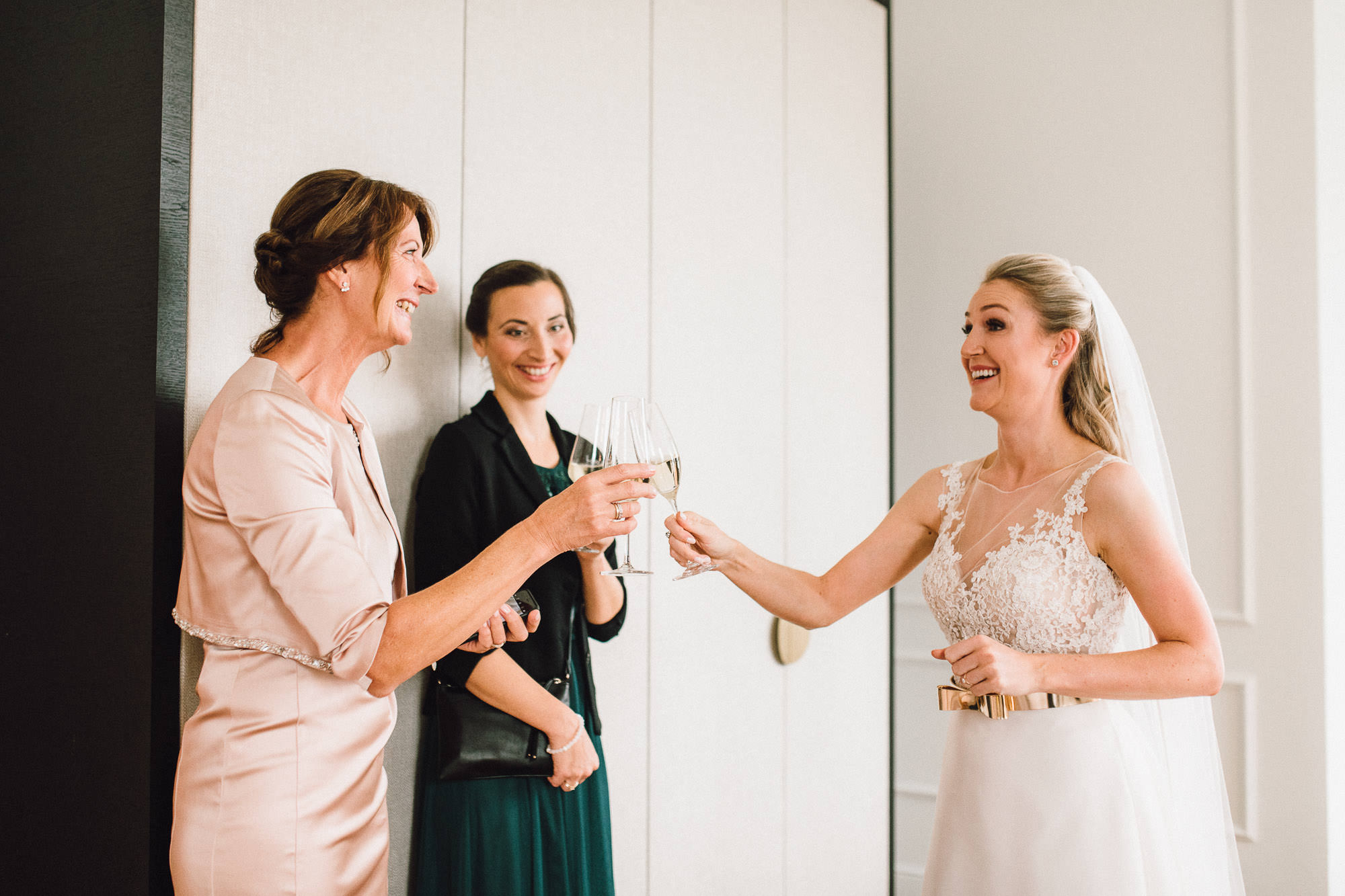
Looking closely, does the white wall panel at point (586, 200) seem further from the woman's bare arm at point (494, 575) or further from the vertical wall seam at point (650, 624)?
the woman's bare arm at point (494, 575)

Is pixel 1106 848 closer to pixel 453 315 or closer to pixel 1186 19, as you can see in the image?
pixel 453 315

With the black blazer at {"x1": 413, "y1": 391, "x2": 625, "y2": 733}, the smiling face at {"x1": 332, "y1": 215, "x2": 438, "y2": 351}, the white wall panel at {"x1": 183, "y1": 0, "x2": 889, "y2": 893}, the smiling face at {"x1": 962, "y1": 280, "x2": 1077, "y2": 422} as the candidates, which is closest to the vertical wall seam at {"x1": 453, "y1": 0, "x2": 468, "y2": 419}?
the white wall panel at {"x1": 183, "y1": 0, "x2": 889, "y2": 893}

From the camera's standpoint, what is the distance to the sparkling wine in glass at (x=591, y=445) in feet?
4.68

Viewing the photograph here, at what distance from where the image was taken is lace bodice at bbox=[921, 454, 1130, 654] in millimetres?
1793

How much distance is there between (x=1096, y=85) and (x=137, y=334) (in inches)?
129

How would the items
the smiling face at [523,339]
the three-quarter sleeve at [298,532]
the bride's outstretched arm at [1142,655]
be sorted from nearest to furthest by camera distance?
the three-quarter sleeve at [298,532] → the bride's outstretched arm at [1142,655] → the smiling face at [523,339]

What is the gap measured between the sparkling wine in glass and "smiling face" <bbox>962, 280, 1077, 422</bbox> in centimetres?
88

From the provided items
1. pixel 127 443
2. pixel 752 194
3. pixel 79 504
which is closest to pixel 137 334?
pixel 127 443

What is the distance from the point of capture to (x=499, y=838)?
1.76 meters

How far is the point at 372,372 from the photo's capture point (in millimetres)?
1824

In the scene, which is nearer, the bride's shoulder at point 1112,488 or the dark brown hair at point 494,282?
the bride's shoulder at point 1112,488

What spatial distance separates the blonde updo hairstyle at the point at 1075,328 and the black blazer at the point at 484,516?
42.9 inches

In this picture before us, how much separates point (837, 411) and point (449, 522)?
1.83m

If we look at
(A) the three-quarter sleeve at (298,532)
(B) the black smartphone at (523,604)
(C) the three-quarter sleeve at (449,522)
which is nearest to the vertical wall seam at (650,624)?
(C) the three-quarter sleeve at (449,522)
